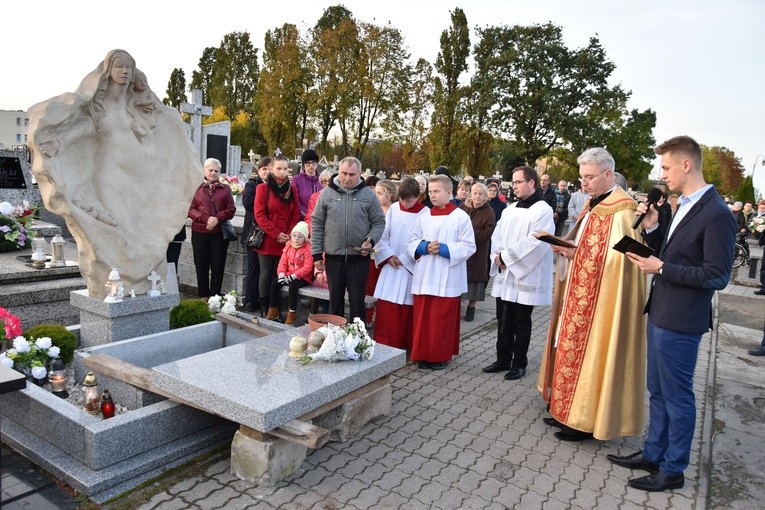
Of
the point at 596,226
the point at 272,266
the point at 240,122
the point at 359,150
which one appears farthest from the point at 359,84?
the point at 596,226

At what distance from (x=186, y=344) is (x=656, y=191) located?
3.97 m

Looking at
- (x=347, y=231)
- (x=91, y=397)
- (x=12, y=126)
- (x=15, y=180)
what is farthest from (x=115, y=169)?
(x=12, y=126)

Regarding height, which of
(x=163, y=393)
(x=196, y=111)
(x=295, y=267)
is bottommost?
(x=163, y=393)

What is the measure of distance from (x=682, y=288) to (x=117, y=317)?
4.22 m

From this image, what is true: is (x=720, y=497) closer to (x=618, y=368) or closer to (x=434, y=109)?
(x=618, y=368)

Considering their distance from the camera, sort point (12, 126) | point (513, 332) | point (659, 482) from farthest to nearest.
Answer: point (12, 126) < point (513, 332) < point (659, 482)

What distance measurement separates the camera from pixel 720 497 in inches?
143

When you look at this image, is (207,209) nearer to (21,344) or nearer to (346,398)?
(21,344)

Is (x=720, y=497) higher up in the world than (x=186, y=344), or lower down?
lower down

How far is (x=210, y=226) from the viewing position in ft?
23.2

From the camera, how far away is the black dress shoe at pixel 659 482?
3.59 m

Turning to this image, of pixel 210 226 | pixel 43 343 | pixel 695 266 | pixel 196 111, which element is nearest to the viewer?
Answer: pixel 695 266

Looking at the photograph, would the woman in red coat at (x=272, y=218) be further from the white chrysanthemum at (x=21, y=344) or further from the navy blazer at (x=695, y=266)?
the navy blazer at (x=695, y=266)

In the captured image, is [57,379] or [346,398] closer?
[346,398]
